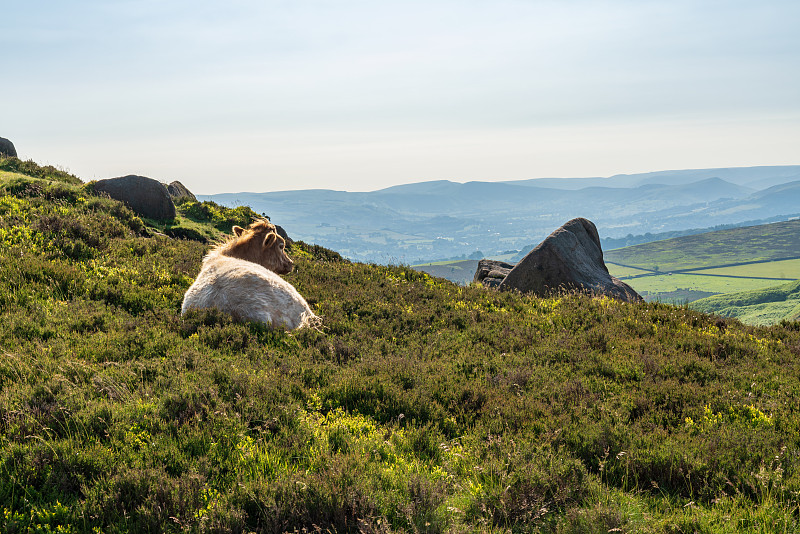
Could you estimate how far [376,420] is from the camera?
227 inches

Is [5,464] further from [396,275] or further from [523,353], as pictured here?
[396,275]

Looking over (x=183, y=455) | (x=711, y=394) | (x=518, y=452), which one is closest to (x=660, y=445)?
(x=518, y=452)

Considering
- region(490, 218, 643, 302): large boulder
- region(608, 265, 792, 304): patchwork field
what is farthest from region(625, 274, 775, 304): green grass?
region(490, 218, 643, 302): large boulder

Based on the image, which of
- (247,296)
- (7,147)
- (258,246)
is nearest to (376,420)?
(247,296)

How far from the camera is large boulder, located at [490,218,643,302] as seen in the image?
17.4 meters

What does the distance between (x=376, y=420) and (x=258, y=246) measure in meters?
7.03

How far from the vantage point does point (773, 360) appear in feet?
26.5

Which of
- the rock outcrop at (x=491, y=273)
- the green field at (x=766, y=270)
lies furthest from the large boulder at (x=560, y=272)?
the green field at (x=766, y=270)

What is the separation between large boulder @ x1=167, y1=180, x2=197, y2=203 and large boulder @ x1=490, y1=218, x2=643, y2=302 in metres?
19.6

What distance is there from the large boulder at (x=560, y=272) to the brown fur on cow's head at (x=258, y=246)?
9.46m

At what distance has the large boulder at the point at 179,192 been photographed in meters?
26.4

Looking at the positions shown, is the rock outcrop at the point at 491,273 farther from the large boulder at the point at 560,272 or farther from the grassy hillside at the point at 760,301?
the grassy hillside at the point at 760,301

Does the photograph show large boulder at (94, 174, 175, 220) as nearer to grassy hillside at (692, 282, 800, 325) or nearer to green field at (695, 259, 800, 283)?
grassy hillside at (692, 282, 800, 325)

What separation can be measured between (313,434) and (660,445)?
3.78m
